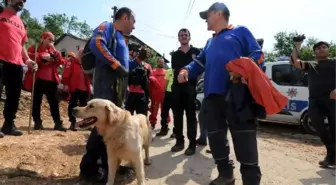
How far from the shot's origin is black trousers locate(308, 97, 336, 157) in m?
5.71

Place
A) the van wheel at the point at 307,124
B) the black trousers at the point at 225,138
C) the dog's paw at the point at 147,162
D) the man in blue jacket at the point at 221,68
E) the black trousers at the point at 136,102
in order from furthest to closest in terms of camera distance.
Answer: the van wheel at the point at 307,124 < the black trousers at the point at 136,102 < the dog's paw at the point at 147,162 < the man in blue jacket at the point at 221,68 < the black trousers at the point at 225,138

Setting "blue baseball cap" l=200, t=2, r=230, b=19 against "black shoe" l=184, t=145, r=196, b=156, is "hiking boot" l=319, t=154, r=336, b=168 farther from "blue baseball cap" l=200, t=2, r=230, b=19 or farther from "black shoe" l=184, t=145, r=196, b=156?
"blue baseball cap" l=200, t=2, r=230, b=19

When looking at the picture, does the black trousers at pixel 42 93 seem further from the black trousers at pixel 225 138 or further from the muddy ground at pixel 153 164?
the black trousers at pixel 225 138

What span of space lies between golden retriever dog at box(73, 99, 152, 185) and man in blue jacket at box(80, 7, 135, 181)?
21 centimetres

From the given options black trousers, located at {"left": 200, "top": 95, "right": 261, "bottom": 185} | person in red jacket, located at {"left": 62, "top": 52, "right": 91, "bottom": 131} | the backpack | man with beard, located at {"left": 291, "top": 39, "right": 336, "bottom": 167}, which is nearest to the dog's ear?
the backpack

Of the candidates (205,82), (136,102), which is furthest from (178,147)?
(205,82)

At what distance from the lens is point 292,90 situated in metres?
9.86

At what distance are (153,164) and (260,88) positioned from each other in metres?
2.33

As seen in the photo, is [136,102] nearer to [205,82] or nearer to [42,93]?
[42,93]

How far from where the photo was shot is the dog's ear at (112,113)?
12.1 ft

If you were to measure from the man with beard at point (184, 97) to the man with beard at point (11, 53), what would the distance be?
99.3 inches

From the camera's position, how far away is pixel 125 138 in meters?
3.77

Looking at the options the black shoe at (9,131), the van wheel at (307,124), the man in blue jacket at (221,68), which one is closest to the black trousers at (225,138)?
the man in blue jacket at (221,68)

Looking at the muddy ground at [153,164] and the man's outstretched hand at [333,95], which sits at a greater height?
the man's outstretched hand at [333,95]
